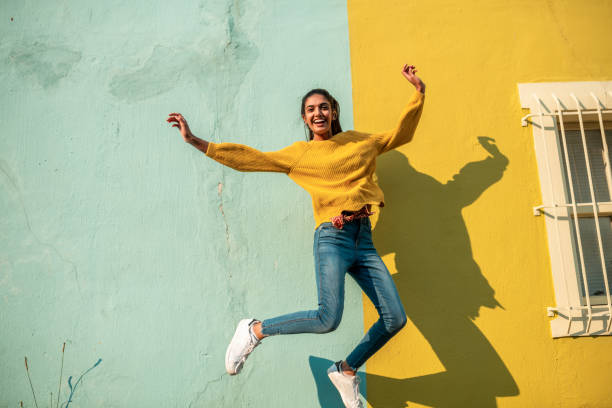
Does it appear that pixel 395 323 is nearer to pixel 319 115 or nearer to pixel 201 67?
pixel 319 115

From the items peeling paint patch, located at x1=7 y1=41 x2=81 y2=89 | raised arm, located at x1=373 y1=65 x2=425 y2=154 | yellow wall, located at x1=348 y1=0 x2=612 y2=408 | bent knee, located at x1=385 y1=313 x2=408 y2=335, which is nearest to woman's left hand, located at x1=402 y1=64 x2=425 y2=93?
raised arm, located at x1=373 y1=65 x2=425 y2=154

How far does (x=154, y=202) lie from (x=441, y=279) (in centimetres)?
182

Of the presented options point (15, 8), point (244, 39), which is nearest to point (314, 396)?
point (244, 39)

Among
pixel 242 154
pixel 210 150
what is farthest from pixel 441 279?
pixel 210 150

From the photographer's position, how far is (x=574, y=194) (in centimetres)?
276

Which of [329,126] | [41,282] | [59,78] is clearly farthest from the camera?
[59,78]

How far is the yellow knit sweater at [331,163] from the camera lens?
2.26 meters

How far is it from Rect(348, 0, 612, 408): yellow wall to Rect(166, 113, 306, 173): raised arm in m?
0.64

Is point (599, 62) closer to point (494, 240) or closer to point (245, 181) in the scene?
point (494, 240)

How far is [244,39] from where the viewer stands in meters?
2.87

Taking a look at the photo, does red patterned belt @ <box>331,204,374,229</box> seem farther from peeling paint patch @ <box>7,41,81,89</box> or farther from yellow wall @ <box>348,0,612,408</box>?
peeling paint patch @ <box>7,41,81,89</box>

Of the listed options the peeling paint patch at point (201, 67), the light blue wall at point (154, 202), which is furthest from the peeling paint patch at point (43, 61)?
the peeling paint patch at point (201, 67)

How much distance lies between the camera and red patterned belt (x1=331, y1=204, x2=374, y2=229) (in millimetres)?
2165

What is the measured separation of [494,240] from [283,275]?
51.5 inches
